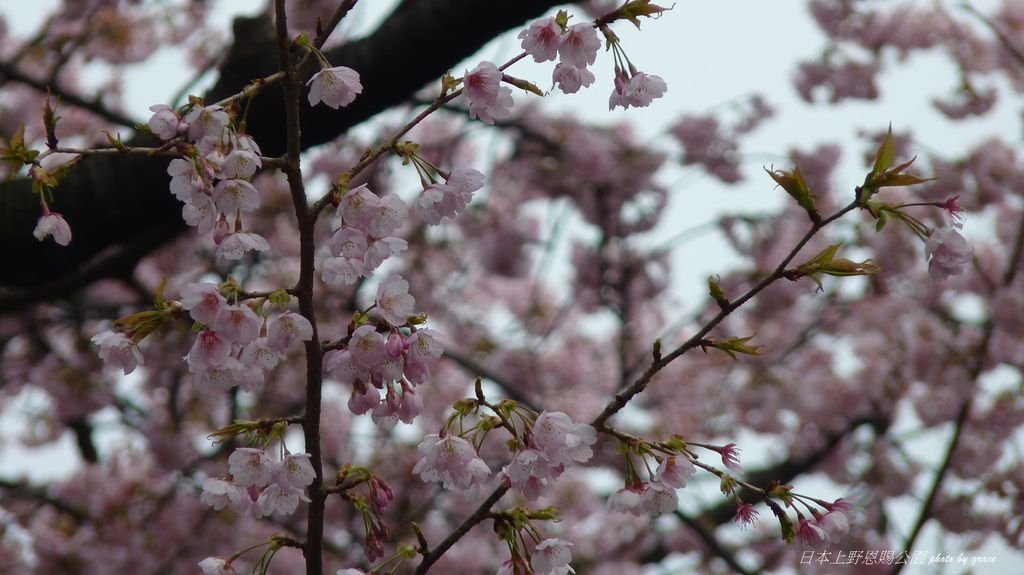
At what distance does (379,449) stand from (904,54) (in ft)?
12.5

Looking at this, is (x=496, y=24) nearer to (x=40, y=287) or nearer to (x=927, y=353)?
(x=40, y=287)

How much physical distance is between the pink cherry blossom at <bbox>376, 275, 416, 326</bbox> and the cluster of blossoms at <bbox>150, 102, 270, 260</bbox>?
0.15m

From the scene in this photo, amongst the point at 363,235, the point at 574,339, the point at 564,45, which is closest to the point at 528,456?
the point at 363,235

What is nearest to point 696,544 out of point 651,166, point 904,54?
point 651,166

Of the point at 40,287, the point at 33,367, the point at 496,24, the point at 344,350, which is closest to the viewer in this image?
the point at 344,350

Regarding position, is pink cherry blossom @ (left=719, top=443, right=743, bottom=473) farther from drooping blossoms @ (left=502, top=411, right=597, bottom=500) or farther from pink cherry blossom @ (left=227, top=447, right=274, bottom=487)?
pink cherry blossom @ (left=227, top=447, right=274, bottom=487)

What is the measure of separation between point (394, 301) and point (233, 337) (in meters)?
0.19

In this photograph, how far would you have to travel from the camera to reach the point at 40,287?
2979 millimetres

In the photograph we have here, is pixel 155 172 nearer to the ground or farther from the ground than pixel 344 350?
farther from the ground

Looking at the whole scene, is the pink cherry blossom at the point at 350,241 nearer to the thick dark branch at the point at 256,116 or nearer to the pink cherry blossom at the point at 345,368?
the pink cherry blossom at the point at 345,368

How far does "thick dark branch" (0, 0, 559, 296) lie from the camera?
86.9 inches

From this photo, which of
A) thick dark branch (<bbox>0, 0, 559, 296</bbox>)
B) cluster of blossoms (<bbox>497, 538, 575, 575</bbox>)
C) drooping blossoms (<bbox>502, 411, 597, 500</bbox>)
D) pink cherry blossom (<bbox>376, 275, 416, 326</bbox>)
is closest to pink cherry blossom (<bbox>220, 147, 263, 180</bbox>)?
pink cherry blossom (<bbox>376, 275, 416, 326</bbox>)

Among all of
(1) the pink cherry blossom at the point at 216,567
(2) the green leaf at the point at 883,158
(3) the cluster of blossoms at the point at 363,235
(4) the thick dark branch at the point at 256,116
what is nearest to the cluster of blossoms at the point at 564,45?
(3) the cluster of blossoms at the point at 363,235

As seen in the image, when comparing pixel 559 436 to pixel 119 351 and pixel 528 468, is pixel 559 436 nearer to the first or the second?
pixel 528 468
